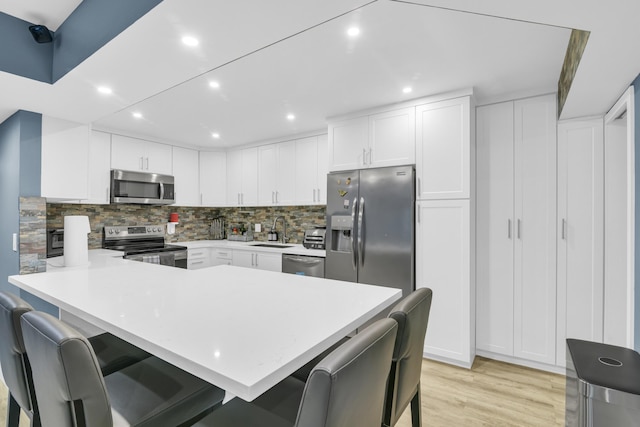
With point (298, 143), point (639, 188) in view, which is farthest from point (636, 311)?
point (298, 143)

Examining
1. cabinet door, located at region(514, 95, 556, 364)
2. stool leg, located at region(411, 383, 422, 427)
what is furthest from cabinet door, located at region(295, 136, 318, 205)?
stool leg, located at region(411, 383, 422, 427)

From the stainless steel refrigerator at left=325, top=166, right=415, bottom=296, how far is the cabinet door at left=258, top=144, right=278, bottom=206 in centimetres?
121

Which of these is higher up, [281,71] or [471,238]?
[281,71]

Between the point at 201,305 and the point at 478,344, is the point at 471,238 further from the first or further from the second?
the point at 201,305

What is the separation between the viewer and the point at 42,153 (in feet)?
8.20

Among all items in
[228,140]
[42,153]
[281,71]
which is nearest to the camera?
[281,71]

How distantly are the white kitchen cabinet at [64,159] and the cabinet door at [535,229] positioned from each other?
3791mm

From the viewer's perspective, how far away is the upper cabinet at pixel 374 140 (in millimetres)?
2910

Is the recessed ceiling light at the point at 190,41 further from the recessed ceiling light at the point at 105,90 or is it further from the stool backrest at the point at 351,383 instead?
the stool backrest at the point at 351,383

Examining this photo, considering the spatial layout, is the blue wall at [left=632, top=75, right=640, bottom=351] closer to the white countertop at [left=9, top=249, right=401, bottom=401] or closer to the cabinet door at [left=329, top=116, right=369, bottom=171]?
the white countertop at [left=9, top=249, right=401, bottom=401]

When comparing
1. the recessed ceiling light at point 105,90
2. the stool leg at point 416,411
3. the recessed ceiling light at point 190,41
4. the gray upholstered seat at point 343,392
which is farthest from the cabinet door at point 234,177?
the gray upholstered seat at point 343,392

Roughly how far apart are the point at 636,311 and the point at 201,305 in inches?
83.7

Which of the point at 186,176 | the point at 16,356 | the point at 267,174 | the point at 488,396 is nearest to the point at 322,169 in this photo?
the point at 267,174

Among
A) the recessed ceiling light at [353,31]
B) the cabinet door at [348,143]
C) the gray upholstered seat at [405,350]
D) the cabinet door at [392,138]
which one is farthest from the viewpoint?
the cabinet door at [348,143]
